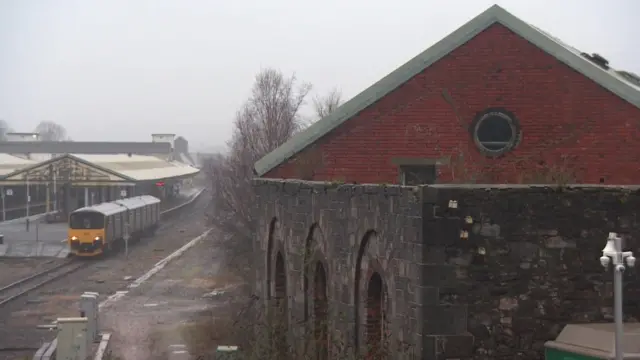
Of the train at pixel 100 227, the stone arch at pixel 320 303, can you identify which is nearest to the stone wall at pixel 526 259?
the stone arch at pixel 320 303

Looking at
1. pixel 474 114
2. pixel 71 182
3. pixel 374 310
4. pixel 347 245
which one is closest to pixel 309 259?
pixel 347 245

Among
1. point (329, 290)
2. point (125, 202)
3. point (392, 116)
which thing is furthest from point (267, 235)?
point (125, 202)

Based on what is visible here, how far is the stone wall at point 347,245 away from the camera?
10098mm

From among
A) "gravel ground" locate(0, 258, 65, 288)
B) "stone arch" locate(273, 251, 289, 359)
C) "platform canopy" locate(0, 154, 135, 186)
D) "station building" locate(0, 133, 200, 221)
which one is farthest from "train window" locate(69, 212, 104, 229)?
"stone arch" locate(273, 251, 289, 359)

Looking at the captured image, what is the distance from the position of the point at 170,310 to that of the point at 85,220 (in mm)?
15620

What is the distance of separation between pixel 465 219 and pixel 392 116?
7134mm

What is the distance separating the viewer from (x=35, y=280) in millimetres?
36312

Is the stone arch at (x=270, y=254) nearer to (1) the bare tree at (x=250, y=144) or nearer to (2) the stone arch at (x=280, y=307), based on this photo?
(2) the stone arch at (x=280, y=307)

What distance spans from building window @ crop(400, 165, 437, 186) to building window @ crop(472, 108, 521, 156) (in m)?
0.93

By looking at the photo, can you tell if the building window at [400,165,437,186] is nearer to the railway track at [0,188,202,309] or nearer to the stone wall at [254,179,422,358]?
the stone wall at [254,179,422,358]

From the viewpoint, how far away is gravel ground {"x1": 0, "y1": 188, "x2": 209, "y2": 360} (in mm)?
24812

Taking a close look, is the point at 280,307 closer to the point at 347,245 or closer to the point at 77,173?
the point at 347,245

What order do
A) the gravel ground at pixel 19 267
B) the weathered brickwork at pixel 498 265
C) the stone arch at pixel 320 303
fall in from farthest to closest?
A: the gravel ground at pixel 19 267 < the stone arch at pixel 320 303 < the weathered brickwork at pixel 498 265

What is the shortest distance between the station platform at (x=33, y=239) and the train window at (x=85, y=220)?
2747 millimetres
